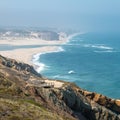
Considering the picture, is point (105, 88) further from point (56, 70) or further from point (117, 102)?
point (117, 102)

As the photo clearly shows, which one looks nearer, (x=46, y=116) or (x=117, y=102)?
(x=46, y=116)

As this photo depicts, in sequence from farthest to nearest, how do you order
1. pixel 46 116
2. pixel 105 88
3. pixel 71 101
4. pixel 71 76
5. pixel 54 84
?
pixel 71 76 < pixel 105 88 < pixel 54 84 < pixel 71 101 < pixel 46 116

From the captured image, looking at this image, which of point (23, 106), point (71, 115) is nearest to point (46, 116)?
point (23, 106)

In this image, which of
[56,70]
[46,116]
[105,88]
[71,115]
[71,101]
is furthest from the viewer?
[56,70]

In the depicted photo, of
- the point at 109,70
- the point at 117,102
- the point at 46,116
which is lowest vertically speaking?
the point at 109,70

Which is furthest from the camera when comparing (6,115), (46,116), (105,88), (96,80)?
(96,80)

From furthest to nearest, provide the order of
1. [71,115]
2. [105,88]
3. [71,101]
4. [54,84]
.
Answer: [105,88], [54,84], [71,101], [71,115]

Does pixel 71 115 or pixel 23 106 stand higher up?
pixel 23 106

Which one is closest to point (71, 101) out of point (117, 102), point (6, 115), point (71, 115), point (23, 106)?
point (71, 115)

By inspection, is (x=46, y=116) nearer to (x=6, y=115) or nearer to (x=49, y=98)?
(x=6, y=115)
